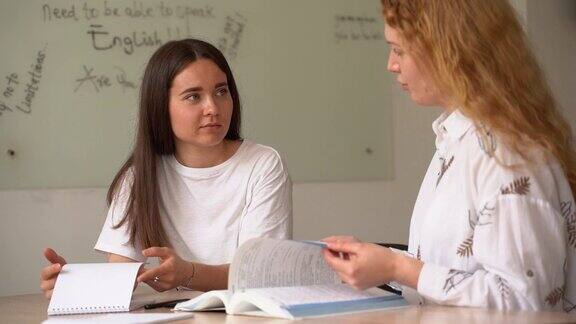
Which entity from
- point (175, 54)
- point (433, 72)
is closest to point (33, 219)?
point (175, 54)

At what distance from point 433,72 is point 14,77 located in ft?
7.03

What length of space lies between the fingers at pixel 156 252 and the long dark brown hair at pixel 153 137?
0.41 meters

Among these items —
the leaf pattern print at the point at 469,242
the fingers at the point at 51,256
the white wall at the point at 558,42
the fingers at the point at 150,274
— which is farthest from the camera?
the white wall at the point at 558,42

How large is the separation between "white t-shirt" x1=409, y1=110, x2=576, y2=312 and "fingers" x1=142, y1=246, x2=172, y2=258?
2.03 feet

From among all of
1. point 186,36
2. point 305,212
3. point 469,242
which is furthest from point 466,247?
point 305,212

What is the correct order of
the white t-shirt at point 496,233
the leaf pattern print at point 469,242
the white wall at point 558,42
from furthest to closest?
the white wall at point 558,42
the leaf pattern print at point 469,242
the white t-shirt at point 496,233

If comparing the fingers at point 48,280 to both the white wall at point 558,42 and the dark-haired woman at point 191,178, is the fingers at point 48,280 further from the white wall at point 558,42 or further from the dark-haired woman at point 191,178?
the white wall at point 558,42

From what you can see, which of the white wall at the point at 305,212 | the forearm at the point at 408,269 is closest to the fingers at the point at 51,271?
the forearm at the point at 408,269

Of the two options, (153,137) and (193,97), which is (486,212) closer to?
(193,97)

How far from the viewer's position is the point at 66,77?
3637 millimetres

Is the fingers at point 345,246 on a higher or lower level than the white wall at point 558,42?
lower

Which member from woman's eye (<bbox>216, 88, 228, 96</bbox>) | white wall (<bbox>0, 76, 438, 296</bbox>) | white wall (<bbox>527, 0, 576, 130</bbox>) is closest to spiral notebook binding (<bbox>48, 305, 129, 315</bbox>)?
woman's eye (<bbox>216, 88, 228, 96</bbox>)

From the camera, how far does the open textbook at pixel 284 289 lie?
1.65 metres

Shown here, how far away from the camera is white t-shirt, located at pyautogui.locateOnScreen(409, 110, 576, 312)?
1.61m
